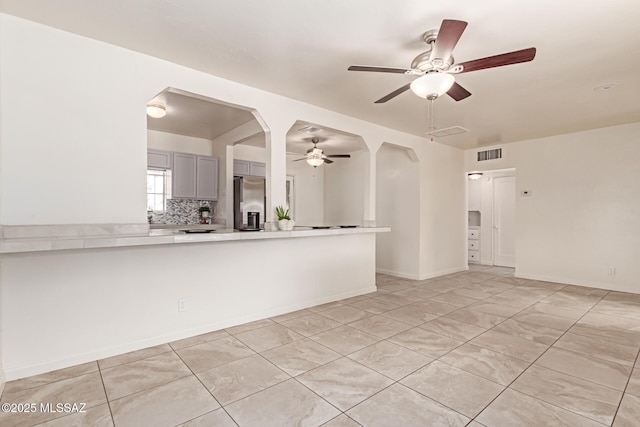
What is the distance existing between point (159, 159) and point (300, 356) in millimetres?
3991

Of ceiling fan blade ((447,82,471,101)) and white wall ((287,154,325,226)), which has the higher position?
ceiling fan blade ((447,82,471,101))

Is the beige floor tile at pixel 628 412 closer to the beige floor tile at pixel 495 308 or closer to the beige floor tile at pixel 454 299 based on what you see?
the beige floor tile at pixel 495 308

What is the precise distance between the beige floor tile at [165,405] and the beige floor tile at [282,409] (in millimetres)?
204

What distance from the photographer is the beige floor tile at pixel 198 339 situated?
116 inches

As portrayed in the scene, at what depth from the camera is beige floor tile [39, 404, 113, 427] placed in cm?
185

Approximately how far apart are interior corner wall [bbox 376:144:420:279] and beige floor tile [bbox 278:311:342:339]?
9.50ft

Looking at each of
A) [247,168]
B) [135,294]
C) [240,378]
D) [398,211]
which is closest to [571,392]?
[240,378]

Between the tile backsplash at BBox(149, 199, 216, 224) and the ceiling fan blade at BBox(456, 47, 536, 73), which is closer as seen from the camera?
the ceiling fan blade at BBox(456, 47, 536, 73)

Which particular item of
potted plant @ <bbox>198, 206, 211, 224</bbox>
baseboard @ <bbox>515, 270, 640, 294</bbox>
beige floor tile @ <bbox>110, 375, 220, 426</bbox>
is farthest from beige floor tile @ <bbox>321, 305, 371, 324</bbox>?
baseboard @ <bbox>515, 270, 640, 294</bbox>

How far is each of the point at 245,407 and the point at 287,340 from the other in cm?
109

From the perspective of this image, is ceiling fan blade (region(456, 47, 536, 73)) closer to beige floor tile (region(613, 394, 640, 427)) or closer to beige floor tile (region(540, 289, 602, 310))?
beige floor tile (region(613, 394, 640, 427))

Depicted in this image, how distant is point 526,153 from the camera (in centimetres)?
612

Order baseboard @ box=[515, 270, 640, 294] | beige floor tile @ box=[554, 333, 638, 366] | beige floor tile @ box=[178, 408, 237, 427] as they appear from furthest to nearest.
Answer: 1. baseboard @ box=[515, 270, 640, 294]
2. beige floor tile @ box=[554, 333, 638, 366]
3. beige floor tile @ box=[178, 408, 237, 427]

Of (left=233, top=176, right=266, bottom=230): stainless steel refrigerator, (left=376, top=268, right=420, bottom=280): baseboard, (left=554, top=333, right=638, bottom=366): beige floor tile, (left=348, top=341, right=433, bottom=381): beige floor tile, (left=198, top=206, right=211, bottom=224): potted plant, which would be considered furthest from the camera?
(left=376, top=268, right=420, bottom=280): baseboard
